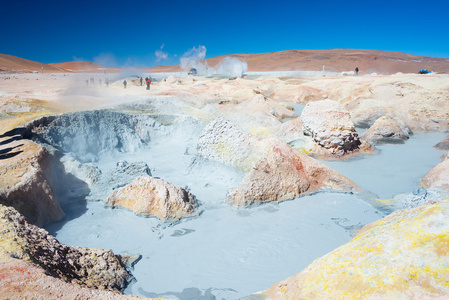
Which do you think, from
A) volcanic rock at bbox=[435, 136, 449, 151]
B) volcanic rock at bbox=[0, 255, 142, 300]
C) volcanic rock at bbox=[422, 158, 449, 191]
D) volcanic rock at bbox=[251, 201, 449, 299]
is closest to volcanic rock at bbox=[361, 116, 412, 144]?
volcanic rock at bbox=[435, 136, 449, 151]

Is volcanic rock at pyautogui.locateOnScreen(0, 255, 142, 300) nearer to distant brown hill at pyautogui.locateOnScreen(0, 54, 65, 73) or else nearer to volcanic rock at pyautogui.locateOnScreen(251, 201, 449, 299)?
volcanic rock at pyautogui.locateOnScreen(251, 201, 449, 299)

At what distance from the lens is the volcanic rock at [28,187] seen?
3.74 metres

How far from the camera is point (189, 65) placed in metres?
47.9

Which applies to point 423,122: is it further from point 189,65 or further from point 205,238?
point 189,65

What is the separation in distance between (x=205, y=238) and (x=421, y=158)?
224 inches

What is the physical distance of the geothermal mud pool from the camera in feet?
10.4

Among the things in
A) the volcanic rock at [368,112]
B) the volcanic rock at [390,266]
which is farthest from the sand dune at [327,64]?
the volcanic rock at [390,266]

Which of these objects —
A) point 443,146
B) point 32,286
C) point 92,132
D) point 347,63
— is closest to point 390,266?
point 32,286

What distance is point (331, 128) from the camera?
696 cm

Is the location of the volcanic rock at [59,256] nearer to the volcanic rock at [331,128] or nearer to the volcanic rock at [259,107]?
the volcanic rock at [331,128]

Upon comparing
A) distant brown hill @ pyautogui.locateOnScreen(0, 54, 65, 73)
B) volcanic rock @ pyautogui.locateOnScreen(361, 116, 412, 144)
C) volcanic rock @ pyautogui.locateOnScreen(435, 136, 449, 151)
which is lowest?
volcanic rock @ pyautogui.locateOnScreen(435, 136, 449, 151)

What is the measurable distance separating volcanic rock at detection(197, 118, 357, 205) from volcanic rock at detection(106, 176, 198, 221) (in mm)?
771

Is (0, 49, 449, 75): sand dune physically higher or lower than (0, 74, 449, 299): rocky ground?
higher

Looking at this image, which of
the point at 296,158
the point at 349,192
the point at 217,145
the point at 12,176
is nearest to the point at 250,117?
the point at 217,145
